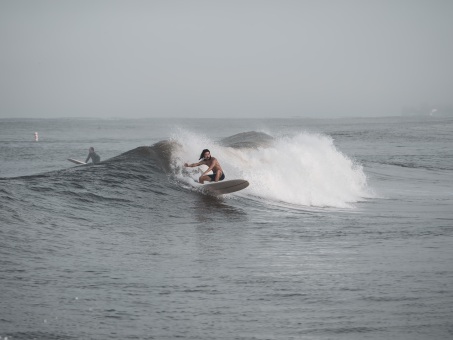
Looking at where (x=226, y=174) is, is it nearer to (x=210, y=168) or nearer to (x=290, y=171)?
(x=290, y=171)

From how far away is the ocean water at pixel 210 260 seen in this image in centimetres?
658

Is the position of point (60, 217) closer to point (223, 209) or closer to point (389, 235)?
point (223, 209)

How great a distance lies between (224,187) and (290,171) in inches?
231

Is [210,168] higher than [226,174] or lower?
higher

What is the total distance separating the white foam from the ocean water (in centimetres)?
19

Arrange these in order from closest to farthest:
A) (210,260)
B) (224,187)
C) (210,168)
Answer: (210,260) → (224,187) → (210,168)

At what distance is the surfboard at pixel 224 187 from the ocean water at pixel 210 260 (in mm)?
285

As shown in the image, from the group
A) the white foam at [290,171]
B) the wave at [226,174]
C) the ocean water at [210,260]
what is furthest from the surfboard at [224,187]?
the white foam at [290,171]

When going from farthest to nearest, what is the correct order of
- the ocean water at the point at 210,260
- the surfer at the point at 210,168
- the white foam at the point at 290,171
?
1. the white foam at the point at 290,171
2. the surfer at the point at 210,168
3. the ocean water at the point at 210,260

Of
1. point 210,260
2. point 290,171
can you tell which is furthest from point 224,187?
point 210,260

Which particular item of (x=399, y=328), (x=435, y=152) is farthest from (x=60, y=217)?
(x=435, y=152)

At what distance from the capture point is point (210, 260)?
9500 millimetres

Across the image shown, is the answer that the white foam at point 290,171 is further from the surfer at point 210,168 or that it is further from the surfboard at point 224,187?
the surfboard at point 224,187

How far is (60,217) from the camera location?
1234 cm
